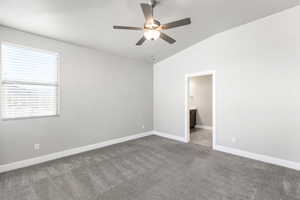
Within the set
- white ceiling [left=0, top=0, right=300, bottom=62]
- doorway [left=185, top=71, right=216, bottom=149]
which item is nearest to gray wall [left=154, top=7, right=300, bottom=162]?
white ceiling [left=0, top=0, right=300, bottom=62]

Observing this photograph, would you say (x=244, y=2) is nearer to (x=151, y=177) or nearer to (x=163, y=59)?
(x=163, y=59)

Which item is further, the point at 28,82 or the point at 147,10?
the point at 28,82

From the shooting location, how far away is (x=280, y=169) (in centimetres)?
288

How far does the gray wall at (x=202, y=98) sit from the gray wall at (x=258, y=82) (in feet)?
8.45

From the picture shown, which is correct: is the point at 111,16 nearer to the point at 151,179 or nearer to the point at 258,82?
the point at 151,179

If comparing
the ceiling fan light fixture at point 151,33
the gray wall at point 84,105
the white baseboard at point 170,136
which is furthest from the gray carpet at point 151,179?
the ceiling fan light fixture at point 151,33

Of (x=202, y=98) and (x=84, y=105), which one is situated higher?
(x=202, y=98)

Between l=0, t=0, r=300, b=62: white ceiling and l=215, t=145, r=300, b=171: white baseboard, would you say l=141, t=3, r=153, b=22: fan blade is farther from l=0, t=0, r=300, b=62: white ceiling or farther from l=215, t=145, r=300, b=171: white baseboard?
l=215, t=145, r=300, b=171: white baseboard

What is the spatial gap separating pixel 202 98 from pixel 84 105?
17.3 ft

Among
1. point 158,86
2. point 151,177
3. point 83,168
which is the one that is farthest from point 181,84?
point 83,168

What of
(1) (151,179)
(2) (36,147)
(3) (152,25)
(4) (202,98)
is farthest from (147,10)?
(4) (202,98)

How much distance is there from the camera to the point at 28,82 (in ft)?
10.0

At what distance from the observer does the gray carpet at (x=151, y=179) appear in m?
2.14

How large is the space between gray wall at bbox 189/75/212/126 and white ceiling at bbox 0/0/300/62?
10.7ft
